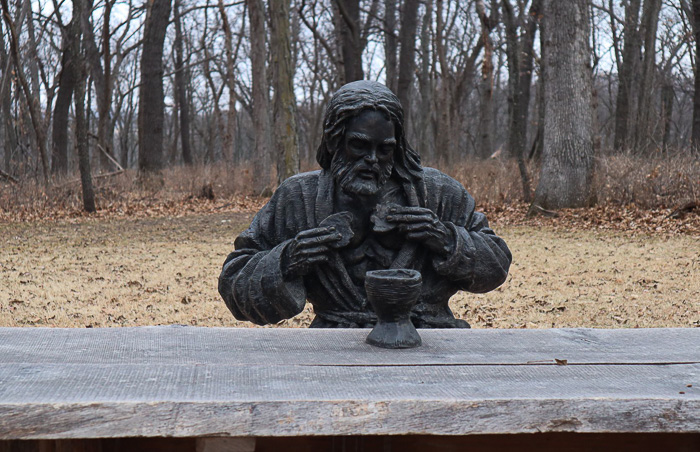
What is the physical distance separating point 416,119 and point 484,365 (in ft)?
121

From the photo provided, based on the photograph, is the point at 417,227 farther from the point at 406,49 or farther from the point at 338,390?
the point at 406,49

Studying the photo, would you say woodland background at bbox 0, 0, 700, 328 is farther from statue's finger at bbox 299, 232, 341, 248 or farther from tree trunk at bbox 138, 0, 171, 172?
statue's finger at bbox 299, 232, 341, 248

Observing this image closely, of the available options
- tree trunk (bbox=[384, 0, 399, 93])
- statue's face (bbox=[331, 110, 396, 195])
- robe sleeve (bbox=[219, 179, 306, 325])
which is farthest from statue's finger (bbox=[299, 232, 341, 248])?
tree trunk (bbox=[384, 0, 399, 93])

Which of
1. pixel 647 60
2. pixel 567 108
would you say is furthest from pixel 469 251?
pixel 647 60

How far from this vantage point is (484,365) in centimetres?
224

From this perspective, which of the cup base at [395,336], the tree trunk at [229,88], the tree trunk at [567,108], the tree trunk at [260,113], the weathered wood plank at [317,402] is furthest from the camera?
the tree trunk at [229,88]

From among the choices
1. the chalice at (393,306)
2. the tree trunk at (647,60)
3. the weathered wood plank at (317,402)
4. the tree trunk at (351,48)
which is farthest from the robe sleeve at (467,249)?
the tree trunk at (647,60)

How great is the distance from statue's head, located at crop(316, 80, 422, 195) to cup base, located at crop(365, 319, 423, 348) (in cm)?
62

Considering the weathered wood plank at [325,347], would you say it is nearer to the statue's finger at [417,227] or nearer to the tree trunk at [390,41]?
the statue's finger at [417,227]

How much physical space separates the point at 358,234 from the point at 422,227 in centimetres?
30

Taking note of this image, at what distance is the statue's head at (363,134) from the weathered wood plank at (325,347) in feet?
2.17

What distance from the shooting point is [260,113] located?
14.6 meters

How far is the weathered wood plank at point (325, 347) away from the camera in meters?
2.28

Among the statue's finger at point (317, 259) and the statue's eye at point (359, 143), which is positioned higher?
the statue's eye at point (359, 143)
